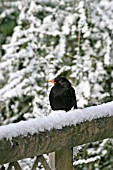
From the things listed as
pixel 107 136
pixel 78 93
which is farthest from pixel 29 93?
pixel 107 136

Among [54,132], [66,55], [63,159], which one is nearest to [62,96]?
[63,159]

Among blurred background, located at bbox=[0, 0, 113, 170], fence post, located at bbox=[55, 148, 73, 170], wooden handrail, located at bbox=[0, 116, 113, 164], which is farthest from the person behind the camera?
blurred background, located at bbox=[0, 0, 113, 170]

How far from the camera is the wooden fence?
1.24 meters

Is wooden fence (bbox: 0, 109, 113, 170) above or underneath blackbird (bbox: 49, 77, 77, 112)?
underneath

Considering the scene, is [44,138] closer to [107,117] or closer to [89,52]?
[107,117]

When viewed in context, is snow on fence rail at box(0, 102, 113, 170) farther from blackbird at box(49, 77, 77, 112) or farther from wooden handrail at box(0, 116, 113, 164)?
blackbird at box(49, 77, 77, 112)

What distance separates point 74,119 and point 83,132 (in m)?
0.05

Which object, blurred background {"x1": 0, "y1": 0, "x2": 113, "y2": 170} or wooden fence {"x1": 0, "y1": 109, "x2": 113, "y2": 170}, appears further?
blurred background {"x1": 0, "y1": 0, "x2": 113, "y2": 170}

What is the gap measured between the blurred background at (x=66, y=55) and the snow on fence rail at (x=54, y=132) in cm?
253

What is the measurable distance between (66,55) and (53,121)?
3563mm

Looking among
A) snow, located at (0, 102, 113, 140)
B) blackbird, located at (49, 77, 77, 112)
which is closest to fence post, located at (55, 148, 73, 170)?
snow, located at (0, 102, 113, 140)

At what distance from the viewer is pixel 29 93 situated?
4.49 metres

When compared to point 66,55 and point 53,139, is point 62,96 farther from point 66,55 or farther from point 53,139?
point 66,55

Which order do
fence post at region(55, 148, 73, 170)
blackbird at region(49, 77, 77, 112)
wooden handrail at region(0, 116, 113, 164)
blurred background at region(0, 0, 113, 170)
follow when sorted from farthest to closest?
blurred background at region(0, 0, 113, 170) → blackbird at region(49, 77, 77, 112) → fence post at region(55, 148, 73, 170) → wooden handrail at region(0, 116, 113, 164)
